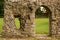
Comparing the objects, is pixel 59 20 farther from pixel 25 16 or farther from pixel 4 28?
pixel 4 28

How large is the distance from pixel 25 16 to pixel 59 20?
242 centimetres

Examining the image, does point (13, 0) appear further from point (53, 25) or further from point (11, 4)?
point (53, 25)

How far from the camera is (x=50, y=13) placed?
826 inches

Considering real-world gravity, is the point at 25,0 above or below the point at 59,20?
above

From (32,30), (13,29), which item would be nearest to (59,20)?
(32,30)

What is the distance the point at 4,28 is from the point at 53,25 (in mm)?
3436

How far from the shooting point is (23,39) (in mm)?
19484

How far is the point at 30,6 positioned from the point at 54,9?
1.72m

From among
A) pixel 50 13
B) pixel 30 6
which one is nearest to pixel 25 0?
pixel 30 6

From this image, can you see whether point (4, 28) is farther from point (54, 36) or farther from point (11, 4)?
point (54, 36)

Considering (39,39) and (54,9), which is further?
(54,9)

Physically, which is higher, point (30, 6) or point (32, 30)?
point (30, 6)


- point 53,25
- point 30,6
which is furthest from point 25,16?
point 53,25

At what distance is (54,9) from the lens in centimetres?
2077
